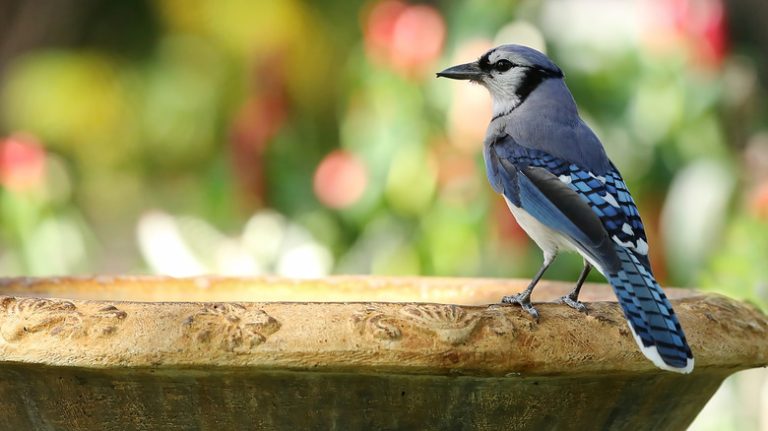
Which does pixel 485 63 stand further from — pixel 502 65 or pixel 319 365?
pixel 319 365

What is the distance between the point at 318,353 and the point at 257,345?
0.22 ft

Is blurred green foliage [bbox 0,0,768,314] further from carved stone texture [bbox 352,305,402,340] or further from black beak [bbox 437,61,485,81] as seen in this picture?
carved stone texture [bbox 352,305,402,340]

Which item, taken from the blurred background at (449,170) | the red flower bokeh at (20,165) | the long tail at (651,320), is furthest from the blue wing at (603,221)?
the red flower bokeh at (20,165)

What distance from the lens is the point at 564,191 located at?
1620 mm

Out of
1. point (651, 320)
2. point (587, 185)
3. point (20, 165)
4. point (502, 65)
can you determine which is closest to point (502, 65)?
point (502, 65)

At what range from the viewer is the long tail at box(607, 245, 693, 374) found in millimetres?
1308

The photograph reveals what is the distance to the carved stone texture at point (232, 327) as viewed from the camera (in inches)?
49.1

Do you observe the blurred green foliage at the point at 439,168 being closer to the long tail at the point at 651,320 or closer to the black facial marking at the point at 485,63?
the black facial marking at the point at 485,63

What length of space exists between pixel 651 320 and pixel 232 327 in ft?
1.61

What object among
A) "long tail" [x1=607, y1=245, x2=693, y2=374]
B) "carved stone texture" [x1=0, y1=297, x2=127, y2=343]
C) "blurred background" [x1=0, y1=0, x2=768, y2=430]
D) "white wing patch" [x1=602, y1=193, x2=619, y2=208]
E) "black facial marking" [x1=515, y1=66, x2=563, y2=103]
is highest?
"black facial marking" [x1=515, y1=66, x2=563, y2=103]

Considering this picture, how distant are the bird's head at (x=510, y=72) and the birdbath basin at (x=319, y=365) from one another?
26.7 inches

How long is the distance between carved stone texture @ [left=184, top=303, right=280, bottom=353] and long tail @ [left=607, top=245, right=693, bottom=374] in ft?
1.40

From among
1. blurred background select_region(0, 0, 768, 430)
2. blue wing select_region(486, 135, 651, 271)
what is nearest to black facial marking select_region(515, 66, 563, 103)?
blue wing select_region(486, 135, 651, 271)

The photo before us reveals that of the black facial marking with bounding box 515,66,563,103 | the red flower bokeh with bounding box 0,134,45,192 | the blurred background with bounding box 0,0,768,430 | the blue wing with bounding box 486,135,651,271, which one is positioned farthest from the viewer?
the red flower bokeh with bounding box 0,134,45,192
